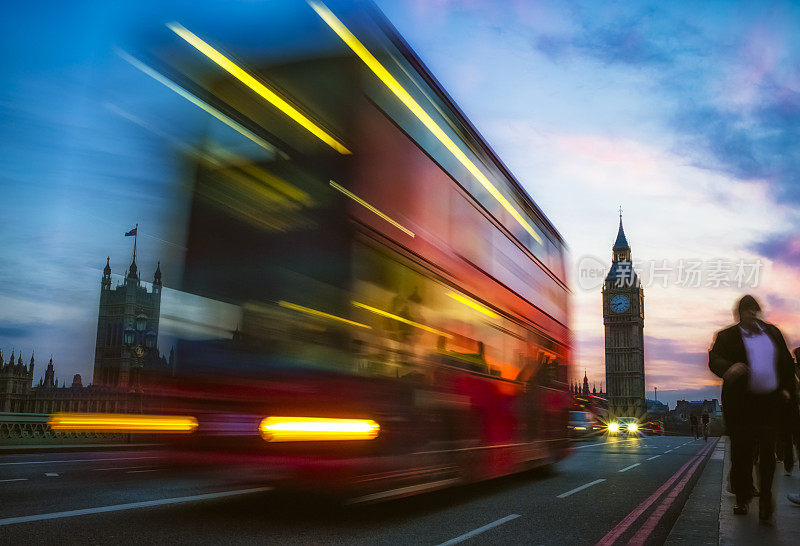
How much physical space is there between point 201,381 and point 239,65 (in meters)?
2.64

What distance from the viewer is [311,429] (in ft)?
16.7

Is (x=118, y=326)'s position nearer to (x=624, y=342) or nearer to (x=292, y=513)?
(x=292, y=513)

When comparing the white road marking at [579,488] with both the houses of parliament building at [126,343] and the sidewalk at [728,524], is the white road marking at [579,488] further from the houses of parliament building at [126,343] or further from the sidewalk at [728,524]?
the houses of parliament building at [126,343]

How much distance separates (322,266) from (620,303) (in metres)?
136

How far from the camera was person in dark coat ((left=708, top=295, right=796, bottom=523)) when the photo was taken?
5.21 meters

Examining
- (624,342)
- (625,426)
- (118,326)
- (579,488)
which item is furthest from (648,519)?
(624,342)

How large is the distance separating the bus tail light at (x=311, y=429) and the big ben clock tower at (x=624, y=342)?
430 ft

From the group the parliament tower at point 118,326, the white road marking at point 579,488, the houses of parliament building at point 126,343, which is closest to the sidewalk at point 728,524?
the white road marking at point 579,488

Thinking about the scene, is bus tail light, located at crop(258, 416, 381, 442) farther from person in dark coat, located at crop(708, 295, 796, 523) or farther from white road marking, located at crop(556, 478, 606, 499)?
white road marking, located at crop(556, 478, 606, 499)

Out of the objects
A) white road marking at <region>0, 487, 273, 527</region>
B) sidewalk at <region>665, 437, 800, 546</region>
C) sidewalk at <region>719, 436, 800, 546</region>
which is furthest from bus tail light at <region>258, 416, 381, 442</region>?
sidewalk at <region>719, 436, 800, 546</region>

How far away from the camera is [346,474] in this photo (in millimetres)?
5121

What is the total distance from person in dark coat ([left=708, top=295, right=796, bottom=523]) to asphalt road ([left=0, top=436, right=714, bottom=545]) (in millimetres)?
907

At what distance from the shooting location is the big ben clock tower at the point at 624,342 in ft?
424

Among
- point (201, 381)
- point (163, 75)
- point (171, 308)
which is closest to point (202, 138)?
point (163, 75)
